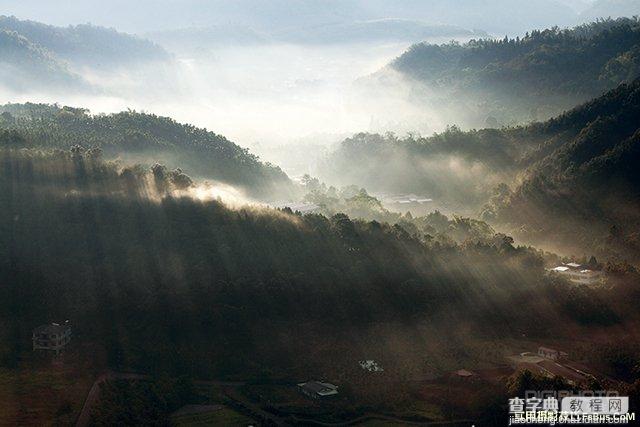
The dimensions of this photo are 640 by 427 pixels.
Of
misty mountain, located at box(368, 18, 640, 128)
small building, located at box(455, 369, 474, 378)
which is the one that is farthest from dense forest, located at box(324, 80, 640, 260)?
small building, located at box(455, 369, 474, 378)

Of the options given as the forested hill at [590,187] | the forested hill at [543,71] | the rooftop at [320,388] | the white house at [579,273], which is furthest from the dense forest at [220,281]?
the forested hill at [543,71]

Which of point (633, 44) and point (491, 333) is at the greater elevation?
point (633, 44)

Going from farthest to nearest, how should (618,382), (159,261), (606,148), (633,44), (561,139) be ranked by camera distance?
(633,44) < (561,139) < (606,148) < (159,261) < (618,382)

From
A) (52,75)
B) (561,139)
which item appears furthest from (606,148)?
(52,75)

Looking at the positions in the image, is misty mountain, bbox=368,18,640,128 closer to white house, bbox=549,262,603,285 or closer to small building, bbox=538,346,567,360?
white house, bbox=549,262,603,285

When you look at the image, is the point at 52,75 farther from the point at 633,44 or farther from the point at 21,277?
the point at 21,277

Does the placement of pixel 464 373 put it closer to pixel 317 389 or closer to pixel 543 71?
pixel 317 389

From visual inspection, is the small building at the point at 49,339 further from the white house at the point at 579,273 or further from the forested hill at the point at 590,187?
the forested hill at the point at 590,187

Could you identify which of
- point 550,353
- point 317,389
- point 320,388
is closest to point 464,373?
point 550,353
